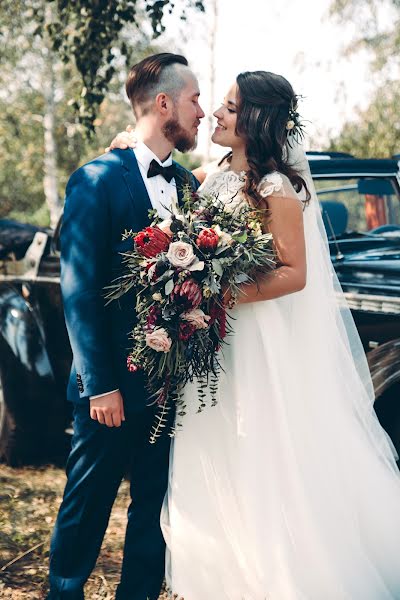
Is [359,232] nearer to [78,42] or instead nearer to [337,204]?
[337,204]

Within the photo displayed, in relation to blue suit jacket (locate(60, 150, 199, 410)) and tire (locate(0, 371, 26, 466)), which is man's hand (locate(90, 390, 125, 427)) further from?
tire (locate(0, 371, 26, 466))

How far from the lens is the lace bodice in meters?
2.92

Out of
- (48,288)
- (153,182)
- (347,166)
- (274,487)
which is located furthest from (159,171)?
(48,288)

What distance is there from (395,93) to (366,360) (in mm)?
18418

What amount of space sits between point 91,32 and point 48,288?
1981 mm

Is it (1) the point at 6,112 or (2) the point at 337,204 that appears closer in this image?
(2) the point at 337,204

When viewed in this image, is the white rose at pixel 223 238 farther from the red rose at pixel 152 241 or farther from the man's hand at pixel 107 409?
the man's hand at pixel 107 409

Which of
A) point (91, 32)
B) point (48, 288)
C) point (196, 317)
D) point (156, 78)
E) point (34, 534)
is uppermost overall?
point (91, 32)

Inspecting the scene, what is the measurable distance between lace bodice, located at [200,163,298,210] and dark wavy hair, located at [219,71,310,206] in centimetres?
4

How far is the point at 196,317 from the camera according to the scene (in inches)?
102

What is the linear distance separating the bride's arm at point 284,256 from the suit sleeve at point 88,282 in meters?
0.54

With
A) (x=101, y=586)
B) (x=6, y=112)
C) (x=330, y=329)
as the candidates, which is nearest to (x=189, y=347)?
(x=330, y=329)

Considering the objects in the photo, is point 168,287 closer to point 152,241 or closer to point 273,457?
point 152,241

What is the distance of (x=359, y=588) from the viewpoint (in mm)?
2971
